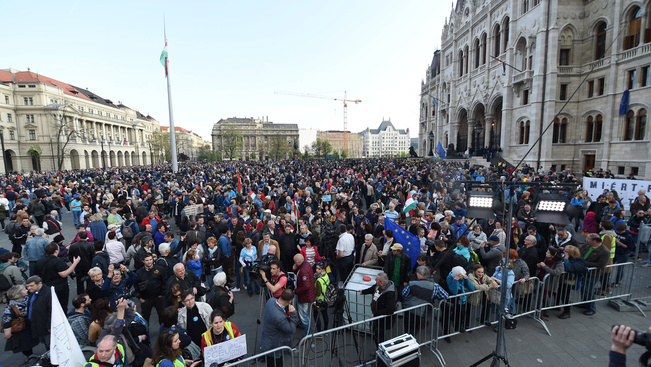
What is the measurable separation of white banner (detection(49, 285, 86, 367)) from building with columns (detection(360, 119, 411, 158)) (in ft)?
583

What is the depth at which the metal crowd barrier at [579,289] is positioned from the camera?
18.1 feet

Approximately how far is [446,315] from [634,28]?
26573 millimetres

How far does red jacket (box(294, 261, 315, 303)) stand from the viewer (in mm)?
4953

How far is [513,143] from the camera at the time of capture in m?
27.4

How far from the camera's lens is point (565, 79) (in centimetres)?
2336

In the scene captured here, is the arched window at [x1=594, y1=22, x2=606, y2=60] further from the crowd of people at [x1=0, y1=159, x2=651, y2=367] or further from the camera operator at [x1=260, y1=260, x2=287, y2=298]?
the camera operator at [x1=260, y1=260, x2=287, y2=298]

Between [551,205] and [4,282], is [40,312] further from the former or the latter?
[551,205]

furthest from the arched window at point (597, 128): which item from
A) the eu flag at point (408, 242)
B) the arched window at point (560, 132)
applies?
the eu flag at point (408, 242)

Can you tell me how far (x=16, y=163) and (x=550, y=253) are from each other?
248 ft

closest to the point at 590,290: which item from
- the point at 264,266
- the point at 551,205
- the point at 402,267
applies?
the point at 551,205

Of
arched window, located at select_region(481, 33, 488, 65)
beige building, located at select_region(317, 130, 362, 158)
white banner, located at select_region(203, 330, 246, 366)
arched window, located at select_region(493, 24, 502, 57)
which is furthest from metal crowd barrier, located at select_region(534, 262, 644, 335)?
beige building, located at select_region(317, 130, 362, 158)

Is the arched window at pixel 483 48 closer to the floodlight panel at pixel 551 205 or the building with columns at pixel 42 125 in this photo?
the floodlight panel at pixel 551 205

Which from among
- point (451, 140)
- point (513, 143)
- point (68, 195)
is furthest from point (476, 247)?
point (451, 140)

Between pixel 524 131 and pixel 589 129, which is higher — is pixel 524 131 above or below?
above
